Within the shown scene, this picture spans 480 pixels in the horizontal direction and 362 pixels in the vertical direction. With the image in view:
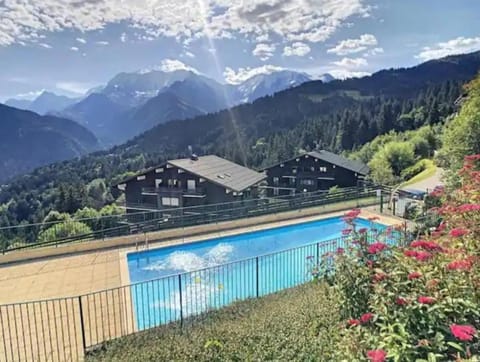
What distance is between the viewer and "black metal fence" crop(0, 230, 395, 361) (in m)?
5.78

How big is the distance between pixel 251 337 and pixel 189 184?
2361 centimetres

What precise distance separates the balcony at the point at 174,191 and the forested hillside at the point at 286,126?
82.7 feet

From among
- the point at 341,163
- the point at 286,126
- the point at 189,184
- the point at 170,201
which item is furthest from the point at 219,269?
the point at 286,126

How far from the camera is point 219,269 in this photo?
9.48m

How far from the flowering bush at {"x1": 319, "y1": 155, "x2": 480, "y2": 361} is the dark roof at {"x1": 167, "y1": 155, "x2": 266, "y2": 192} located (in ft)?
67.0

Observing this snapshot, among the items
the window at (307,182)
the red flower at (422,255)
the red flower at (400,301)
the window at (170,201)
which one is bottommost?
the window at (307,182)

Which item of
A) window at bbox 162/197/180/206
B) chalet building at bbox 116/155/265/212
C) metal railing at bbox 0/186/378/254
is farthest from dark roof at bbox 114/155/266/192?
metal railing at bbox 0/186/378/254

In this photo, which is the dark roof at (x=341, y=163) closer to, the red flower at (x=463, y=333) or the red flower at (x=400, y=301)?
the red flower at (x=400, y=301)

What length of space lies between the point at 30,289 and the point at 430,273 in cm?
851

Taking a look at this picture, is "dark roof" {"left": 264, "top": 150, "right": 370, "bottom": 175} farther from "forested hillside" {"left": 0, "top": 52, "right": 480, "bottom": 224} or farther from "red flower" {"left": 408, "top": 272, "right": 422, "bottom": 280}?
"red flower" {"left": 408, "top": 272, "right": 422, "bottom": 280}

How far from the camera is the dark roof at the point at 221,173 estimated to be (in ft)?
84.8

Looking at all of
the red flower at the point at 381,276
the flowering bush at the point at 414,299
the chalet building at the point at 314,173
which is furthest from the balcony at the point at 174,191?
the red flower at the point at 381,276

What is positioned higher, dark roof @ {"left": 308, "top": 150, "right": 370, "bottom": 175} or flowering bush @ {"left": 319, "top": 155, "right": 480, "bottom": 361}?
flowering bush @ {"left": 319, "top": 155, "right": 480, "bottom": 361}

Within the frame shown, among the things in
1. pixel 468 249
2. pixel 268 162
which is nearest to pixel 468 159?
pixel 468 249
